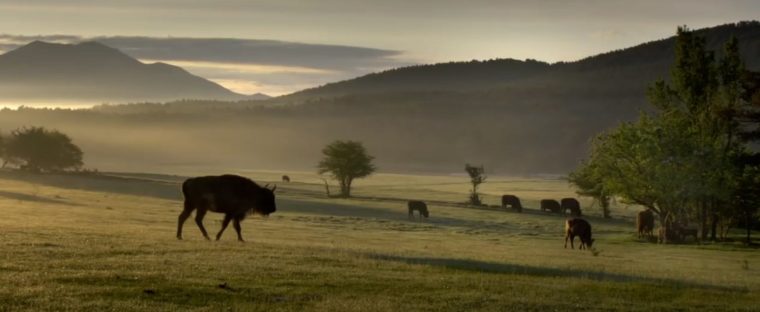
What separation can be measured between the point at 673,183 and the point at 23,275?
58.5 metres

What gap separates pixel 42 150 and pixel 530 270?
11745 cm

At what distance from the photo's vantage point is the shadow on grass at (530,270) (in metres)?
26.6

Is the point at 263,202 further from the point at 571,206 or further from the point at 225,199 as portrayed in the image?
the point at 571,206

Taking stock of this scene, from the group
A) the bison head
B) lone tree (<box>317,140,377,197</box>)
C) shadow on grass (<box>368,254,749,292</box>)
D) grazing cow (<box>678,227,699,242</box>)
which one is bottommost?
grazing cow (<box>678,227,699,242</box>)

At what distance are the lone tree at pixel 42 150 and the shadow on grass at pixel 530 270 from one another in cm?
11292

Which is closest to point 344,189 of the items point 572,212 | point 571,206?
point 571,206

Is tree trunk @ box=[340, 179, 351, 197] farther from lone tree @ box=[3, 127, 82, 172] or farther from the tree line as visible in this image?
the tree line

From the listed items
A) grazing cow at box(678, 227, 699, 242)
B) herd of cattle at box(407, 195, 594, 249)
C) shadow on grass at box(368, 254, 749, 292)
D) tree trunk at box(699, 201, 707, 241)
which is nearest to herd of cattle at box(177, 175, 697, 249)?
shadow on grass at box(368, 254, 749, 292)

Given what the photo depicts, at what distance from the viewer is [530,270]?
91.8 feet

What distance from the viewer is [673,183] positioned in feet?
227

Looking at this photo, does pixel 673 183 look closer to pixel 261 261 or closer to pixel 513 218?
pixel 513 218

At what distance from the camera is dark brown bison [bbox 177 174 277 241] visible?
106 ft

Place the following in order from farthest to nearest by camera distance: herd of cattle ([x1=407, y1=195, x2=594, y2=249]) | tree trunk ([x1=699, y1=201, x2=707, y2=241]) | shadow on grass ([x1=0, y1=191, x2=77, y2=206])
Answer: shadow on grass ([x1=0, y1=191, x2=77, y2=206]) < tree trunk ([x1=699, y1=201, x2=707, y2=241]) < herd of cattle ([x1=407, y1=195, x2=594, y2=249])

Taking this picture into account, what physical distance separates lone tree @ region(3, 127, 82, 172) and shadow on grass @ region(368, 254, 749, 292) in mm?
112915
